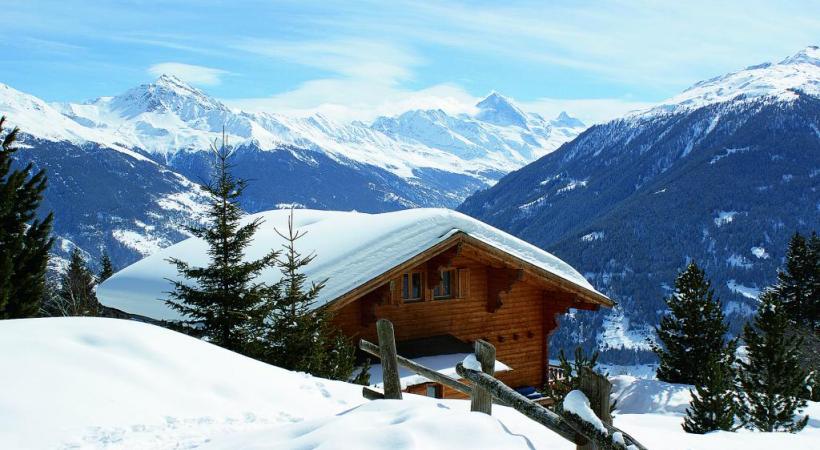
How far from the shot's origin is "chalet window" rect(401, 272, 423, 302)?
59.4 feet

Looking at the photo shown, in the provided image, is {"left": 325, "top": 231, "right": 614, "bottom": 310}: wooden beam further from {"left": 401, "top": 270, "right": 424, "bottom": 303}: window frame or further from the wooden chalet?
{"left": 401, "top": 270, "right": 424, "bottom": 303}: window frame

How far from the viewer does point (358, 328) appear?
57.4 feet

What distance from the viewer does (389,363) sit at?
858 centimetres

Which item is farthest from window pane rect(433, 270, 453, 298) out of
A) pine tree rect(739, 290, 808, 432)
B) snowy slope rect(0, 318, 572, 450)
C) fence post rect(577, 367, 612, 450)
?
fence post rect(577, 367, 612, 450)

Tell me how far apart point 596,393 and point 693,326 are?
72.9 ft

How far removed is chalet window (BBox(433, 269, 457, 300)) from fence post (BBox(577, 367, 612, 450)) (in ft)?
42.7

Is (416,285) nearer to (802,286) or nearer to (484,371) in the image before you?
(484,371)

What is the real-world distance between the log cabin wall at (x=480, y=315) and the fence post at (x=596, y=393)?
37.7ft

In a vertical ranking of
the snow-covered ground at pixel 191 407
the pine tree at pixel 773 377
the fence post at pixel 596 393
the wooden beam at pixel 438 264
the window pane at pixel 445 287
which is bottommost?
the pine tree at pixel 773 377

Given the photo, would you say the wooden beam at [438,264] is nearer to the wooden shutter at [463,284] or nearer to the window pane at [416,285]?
the window pane at [416,285]

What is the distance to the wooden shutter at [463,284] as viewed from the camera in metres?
18.9

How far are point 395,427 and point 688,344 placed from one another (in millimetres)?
22838

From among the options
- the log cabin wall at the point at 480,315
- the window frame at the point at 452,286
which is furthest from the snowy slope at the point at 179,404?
the window frame at the point at 452,286

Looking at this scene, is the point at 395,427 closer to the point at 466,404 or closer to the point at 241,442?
the point at 241,442
